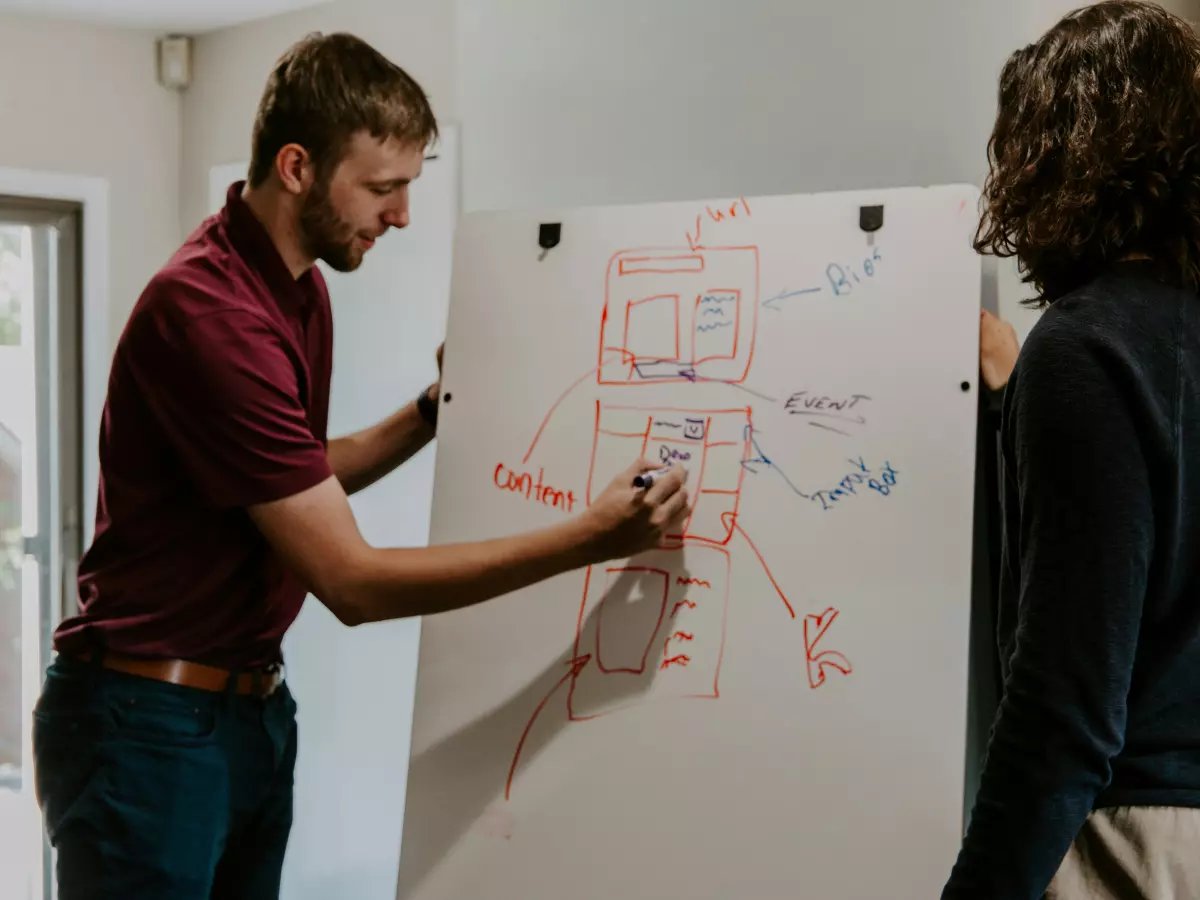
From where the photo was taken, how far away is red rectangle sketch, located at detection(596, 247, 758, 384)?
134 centimetres

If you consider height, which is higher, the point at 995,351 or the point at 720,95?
the point at 720,95

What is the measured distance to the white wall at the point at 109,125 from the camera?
8.11ft

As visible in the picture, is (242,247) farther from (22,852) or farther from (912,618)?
(22,852)

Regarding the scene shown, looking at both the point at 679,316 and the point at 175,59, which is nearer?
the point at 679,316

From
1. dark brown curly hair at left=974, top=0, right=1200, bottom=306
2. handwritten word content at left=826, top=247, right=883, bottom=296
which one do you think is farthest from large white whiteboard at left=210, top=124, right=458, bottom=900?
dark brown curly hair at left=974, top=0, right=1200, bottom=306

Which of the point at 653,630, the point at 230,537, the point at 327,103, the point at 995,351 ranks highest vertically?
the point at 327,103

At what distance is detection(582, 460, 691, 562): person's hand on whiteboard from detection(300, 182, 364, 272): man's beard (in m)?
0.45

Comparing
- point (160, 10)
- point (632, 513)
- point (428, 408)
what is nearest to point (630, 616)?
point (632, 513)

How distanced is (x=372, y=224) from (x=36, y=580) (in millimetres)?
1742

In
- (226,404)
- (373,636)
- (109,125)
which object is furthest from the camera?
(109,125)

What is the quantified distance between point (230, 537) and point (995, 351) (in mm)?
903

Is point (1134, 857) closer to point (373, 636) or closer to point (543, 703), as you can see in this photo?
point (543, 703)

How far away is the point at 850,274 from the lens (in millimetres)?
1298

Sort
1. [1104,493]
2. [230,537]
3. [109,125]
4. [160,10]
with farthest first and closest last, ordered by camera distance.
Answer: [109,125] → [160,10] → [230,537] → [1104,493]
